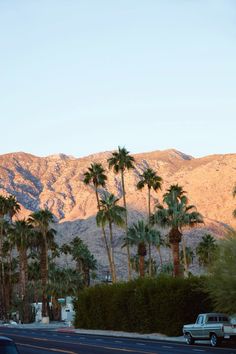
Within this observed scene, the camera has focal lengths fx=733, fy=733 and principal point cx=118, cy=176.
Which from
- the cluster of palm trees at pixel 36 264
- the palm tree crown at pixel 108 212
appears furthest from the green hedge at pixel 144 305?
the cluster of palm trees at pixel 36 264

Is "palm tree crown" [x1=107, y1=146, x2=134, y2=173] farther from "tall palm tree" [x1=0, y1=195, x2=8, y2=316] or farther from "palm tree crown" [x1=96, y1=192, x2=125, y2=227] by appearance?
"tall palm tree" [x1=0, y1=195, x2=8, y2=316]

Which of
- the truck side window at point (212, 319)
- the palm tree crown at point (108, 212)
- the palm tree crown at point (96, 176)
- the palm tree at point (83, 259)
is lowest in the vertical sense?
the truck side window at point (212, 319)

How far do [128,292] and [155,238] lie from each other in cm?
3145

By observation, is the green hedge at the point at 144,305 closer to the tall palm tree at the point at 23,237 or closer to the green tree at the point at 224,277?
the green tree at the point at 224,277

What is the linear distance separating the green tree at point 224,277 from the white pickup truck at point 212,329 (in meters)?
1.19

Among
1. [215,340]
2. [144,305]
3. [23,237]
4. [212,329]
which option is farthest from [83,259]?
[215,340]

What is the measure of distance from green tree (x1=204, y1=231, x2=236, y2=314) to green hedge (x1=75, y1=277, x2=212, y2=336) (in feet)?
14.7

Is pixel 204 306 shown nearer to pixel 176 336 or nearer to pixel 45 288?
pixel 176 336

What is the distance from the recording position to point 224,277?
3934cm

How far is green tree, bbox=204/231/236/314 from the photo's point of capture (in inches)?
1547

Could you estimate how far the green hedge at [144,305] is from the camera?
160 ft

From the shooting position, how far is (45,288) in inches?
3999

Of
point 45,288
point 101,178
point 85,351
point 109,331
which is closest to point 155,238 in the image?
point 101,178

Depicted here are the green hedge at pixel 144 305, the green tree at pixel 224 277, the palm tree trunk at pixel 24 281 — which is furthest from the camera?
the palm tree trunk at pixel 24 281
